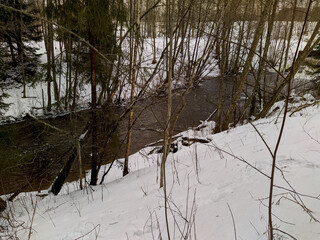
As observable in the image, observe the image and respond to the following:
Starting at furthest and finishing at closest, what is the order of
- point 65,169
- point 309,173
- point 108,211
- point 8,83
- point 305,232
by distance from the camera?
1. point 8,83
2. point 65,169
3. point 108,211
4. point 309,173
5. point 305,232

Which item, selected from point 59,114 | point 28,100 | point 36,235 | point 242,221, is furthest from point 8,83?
point 242,221

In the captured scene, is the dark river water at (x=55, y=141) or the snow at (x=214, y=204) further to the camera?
the dark river water at (x=55, y=141)

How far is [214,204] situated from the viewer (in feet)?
7.62

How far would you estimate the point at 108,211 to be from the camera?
2977mm

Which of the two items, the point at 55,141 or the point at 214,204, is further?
the point at 55,141

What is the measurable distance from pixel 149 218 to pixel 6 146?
6.26 meters

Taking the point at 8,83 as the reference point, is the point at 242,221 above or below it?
above

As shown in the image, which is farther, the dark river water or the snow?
the dark river water

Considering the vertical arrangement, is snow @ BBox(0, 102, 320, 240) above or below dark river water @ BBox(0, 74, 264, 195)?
above

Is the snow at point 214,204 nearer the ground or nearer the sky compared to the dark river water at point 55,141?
nearer the sky

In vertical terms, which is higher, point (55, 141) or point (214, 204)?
point (214, 204)

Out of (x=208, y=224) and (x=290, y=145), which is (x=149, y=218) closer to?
(x=208, y=224)

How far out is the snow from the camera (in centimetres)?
183

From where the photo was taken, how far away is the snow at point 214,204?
6.01 feet
